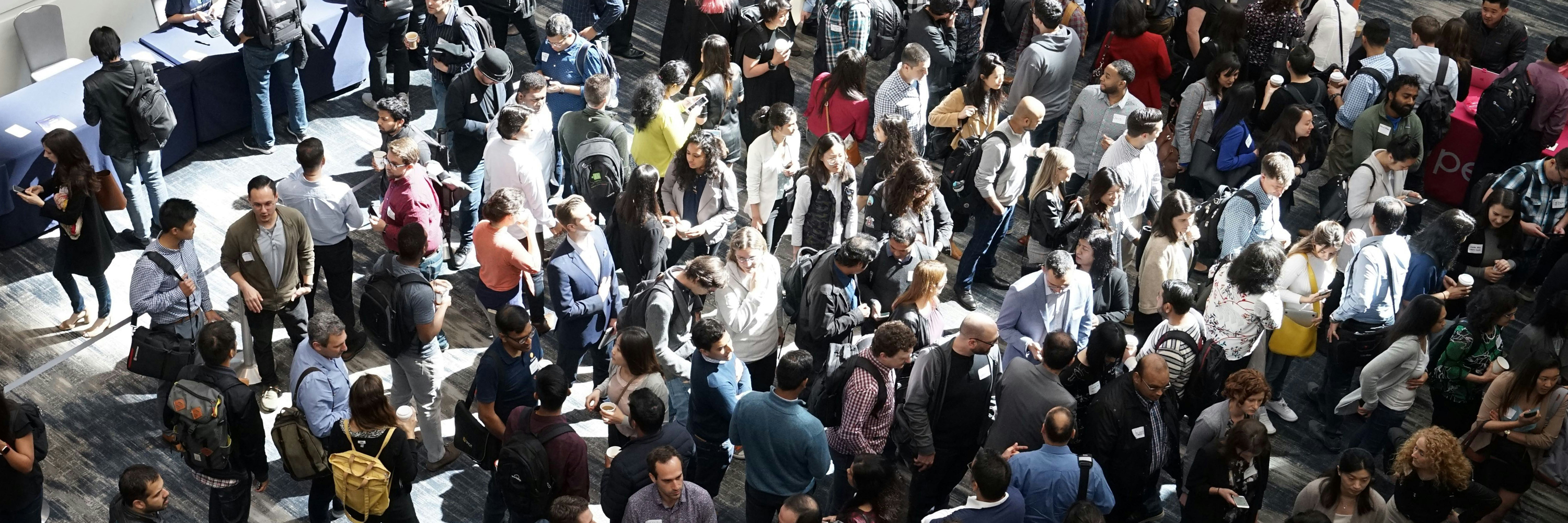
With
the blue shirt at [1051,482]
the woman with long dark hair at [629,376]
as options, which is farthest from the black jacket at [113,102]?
the blue shirt at [1051,482]

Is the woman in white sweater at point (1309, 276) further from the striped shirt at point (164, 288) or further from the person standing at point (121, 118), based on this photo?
the person standing at point (121, 118)

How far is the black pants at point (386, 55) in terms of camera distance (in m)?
8.45

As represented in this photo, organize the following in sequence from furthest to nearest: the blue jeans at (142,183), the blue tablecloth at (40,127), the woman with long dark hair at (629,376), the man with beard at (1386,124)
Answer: the man with beard at (1386,124) < the blue jeans at (142,183) < the blue tablecloth at (40,127) < the woman with long dark hair at (629,376)

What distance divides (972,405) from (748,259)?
3.74 feet

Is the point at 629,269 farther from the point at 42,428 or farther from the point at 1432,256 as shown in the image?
the point at 1432,256

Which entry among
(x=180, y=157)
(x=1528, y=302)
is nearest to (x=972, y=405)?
(x=1528, y=302)

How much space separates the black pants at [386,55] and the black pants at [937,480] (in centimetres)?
462

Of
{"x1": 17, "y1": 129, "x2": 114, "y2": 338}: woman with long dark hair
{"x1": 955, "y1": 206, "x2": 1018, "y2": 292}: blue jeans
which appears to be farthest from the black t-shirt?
{"x1": 17, "y1": 129, "x2": 114, "y2": 338}: woman with long dark hair

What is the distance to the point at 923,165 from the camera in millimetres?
6348

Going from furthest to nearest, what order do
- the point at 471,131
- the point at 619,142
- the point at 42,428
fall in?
the point at 471,131
the point at 619,142
the point at 42,428

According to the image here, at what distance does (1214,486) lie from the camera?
5.39 metres

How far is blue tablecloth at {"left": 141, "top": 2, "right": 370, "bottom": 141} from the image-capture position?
8008mm

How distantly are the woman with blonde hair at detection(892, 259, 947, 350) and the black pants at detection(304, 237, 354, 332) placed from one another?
266 cm

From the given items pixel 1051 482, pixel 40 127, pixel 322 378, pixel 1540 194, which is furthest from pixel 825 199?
pixel 40 127
